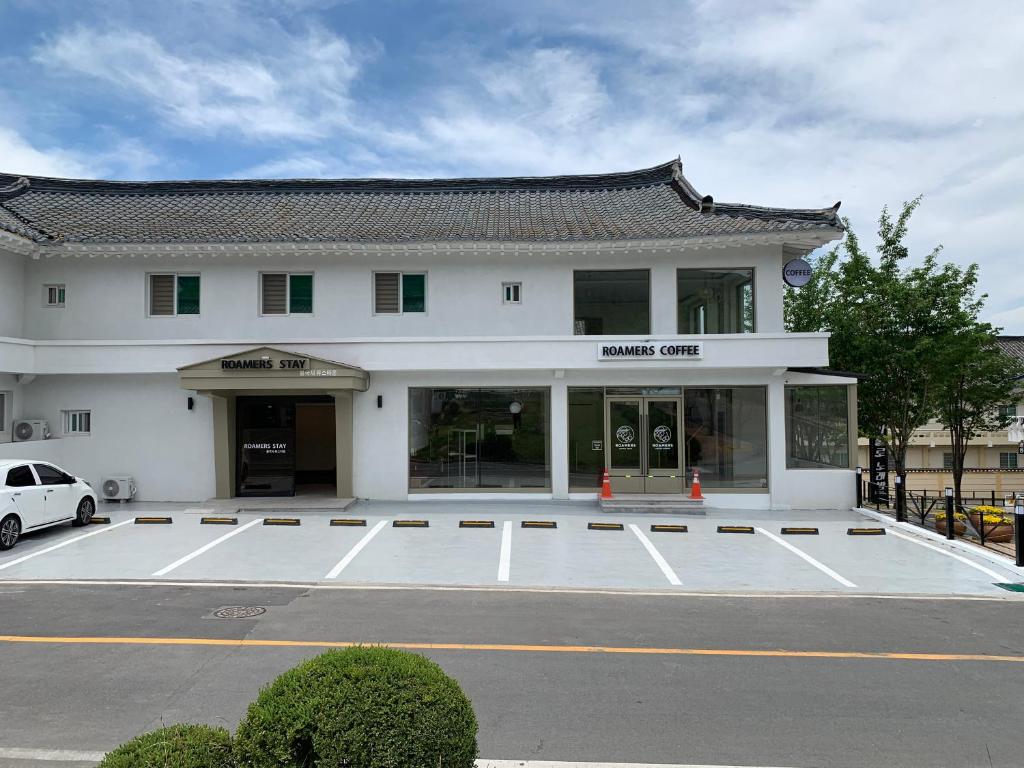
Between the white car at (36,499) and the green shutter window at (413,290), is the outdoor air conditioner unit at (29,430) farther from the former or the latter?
the green shutter window at (413,290)

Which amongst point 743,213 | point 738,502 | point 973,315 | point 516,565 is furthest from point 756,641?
point 973,315

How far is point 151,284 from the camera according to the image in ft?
57.1

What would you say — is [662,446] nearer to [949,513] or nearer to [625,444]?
[625,444]

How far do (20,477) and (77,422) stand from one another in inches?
210

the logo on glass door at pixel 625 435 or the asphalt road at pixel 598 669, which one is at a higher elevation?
the logo on glass door at pixel 625 435

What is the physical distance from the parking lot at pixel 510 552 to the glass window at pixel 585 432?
1441mm

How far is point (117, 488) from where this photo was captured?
16.7 metres

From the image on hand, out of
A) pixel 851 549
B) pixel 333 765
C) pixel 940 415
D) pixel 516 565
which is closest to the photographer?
pixel 333 765

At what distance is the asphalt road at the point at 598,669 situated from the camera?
17.5 ft

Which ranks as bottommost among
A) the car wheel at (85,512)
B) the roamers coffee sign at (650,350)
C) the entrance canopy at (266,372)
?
the car wheel at (85,512)

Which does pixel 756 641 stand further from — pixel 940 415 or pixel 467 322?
pixel 940 415

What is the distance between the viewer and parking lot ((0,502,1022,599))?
1039 cm

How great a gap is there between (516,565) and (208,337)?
1042 centimetres

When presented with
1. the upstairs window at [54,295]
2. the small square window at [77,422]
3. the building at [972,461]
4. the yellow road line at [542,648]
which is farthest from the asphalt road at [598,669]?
the building at [972,461]
